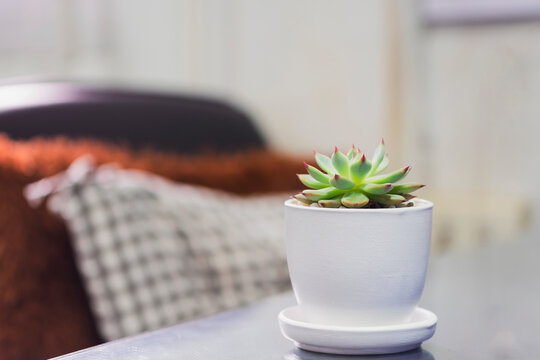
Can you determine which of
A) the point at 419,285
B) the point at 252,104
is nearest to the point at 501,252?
the point at 419,285

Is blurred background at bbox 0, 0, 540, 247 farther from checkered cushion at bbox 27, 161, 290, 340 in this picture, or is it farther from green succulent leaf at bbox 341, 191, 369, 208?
green succulent leaf at bbox 341, 191, 369, 208

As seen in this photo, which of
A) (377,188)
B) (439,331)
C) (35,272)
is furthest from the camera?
(35,272)

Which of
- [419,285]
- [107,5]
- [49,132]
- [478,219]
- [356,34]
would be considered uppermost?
[107,5]

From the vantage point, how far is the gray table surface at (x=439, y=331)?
529mm

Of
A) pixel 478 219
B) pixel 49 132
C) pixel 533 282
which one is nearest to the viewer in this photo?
pixel 533 282

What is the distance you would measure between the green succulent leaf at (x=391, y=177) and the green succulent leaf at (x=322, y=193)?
2cm

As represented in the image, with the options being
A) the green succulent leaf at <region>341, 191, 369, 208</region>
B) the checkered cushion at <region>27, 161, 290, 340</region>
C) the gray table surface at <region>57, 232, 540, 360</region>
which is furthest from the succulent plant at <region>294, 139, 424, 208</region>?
the checkered cushion at <region>27, 161, 290, 340</region>

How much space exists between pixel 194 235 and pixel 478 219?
3.65 ft

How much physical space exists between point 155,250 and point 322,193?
0.62 metres

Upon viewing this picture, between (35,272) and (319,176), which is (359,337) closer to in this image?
(319,176)

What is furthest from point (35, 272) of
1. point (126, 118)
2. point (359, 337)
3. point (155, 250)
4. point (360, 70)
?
point (360, 70)

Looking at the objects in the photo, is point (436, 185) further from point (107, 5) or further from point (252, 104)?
point (107, 5)

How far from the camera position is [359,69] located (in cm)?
224

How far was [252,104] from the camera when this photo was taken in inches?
99.1
